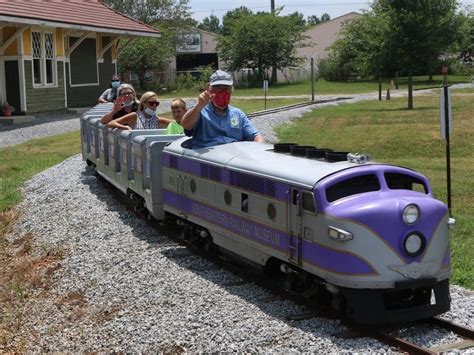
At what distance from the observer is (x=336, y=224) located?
20.7 feet

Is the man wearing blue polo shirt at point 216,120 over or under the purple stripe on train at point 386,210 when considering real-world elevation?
over

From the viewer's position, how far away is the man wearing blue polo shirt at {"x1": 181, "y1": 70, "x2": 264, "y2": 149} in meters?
8.87

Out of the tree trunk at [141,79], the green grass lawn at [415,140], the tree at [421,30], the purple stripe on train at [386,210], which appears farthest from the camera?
the tree trunk at [141,79]

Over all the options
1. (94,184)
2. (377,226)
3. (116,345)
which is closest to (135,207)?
(94,184)

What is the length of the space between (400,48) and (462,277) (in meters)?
28.2

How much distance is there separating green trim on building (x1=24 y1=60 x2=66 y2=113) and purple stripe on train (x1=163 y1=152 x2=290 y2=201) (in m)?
20.7

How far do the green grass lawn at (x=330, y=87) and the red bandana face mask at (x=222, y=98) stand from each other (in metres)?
40.5

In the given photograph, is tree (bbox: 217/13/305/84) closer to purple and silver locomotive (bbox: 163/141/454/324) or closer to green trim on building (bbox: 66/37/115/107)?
green trim on building (bbox: 66/37/115/107)

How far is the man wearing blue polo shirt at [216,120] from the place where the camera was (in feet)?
29.1

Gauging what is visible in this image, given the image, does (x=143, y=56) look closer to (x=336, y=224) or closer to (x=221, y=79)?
(x=221, y=79)

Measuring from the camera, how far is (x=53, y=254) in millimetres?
10516

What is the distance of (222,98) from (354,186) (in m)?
2.79

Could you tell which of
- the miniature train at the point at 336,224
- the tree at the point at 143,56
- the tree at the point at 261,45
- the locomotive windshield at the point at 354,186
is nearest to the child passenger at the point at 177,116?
the miniature train at the point at 336,224

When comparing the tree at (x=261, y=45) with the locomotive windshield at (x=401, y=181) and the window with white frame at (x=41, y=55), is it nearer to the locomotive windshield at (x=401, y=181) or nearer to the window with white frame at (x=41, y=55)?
the window with white frame at (x=41, y=55)
